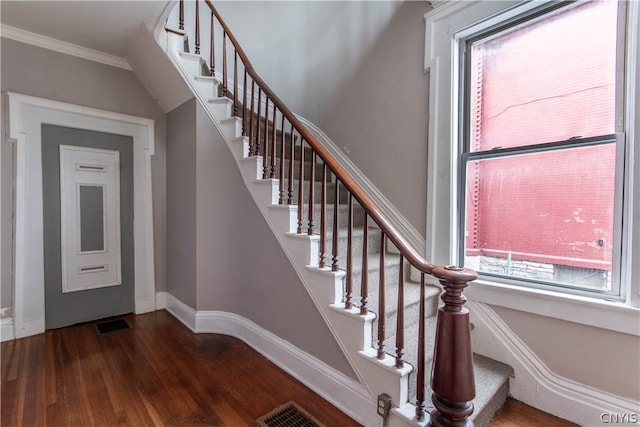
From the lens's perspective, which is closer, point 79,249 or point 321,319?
point 321,319

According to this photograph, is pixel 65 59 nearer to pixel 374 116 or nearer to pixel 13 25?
pixel 13 25

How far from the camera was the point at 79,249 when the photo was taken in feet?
9.25

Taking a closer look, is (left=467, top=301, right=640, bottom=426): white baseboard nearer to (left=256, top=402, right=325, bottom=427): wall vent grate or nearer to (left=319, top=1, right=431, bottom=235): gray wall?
(left=319, top=1, right=431, bottom=235): gray wall

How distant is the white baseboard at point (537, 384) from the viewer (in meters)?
1.57

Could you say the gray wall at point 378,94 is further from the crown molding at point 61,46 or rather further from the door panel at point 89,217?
the door panel at point 89,217

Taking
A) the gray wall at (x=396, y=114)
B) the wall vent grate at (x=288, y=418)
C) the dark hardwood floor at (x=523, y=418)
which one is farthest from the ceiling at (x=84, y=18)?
the dark hardwood floor at (x=523, y=418)

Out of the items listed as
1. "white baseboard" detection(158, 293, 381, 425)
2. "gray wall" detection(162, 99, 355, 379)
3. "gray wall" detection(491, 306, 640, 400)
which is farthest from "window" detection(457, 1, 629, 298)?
"gray wall" detection(162, 99, 355, 379)

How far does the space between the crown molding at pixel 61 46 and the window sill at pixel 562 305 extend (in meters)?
3.80

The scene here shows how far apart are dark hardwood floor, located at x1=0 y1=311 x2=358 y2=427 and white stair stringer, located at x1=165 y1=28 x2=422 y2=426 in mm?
353

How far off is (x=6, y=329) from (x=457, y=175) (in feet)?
Result: 12.7

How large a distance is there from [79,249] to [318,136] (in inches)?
104

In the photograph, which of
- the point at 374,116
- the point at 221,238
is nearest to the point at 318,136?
the point at 374,116

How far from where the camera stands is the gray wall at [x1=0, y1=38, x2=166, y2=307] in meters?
2.47

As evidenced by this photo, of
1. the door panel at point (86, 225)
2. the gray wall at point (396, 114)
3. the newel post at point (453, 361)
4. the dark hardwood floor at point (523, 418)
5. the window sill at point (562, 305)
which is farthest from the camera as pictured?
the door panel at point (86, 225)
